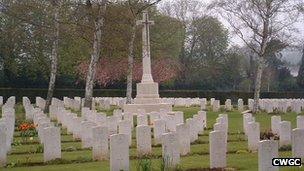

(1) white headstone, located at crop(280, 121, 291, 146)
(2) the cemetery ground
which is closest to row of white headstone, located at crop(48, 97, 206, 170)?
(2) the cemetery ground

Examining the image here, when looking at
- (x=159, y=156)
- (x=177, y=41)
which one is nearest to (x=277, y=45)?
(x=159, y=156)

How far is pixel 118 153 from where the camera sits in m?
10.2

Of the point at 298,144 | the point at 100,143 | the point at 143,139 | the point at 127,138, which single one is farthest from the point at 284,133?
the point at 127,138

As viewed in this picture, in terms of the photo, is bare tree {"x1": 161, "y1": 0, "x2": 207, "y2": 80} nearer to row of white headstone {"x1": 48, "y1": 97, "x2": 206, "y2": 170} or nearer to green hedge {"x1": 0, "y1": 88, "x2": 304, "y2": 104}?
green hedge {"x1": 0, "y1": 88, "x2": 304, "y2": 104}

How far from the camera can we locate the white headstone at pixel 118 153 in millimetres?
10148

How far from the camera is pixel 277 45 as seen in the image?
1216 inches

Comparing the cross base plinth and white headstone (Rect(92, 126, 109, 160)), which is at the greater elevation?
the cross base plinth

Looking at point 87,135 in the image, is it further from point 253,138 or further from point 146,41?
point 146,41

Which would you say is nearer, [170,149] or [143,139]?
[170,149]

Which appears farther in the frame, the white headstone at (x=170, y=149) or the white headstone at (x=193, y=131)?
the white headstone at (x=193, y=131)

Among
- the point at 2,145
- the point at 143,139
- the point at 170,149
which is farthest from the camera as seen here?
the point at 143,139

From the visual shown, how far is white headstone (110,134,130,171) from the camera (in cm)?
1015

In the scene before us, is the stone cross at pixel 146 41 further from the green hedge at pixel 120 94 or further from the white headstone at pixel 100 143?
the green hedge at pixel 120 94

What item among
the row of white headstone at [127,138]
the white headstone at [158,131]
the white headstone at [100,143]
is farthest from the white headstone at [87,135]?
the white headstone at [100,143]
